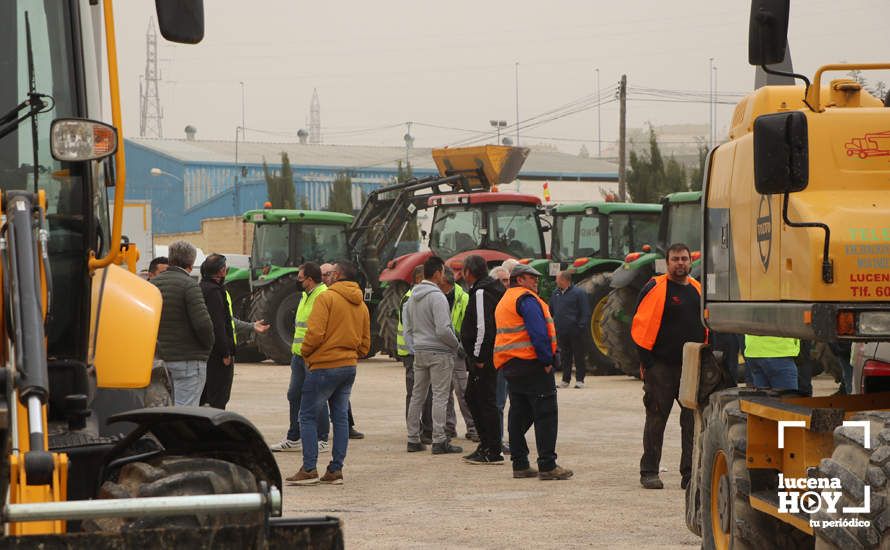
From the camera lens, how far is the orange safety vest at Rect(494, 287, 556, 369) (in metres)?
12.4

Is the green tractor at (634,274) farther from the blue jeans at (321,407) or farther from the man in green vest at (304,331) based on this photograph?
the blue jeans at (321,407)

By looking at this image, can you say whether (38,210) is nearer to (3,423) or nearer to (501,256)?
(3,423)

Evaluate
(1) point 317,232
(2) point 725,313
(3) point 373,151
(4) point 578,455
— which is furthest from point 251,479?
(3) point 373,151

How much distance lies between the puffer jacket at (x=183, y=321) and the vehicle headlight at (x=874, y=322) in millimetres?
7073

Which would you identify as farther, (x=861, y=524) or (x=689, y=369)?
(x=689, y=369)

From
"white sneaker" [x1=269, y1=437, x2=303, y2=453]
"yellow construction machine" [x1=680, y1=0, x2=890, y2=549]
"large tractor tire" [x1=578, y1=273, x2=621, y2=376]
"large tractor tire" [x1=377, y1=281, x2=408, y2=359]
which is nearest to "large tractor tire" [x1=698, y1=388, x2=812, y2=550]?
"yellow construction machine" [x1=680, y1=0, x2=890, y2=549]

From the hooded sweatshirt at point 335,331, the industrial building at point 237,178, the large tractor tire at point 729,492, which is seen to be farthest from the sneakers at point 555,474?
the industrial building at point 237,178

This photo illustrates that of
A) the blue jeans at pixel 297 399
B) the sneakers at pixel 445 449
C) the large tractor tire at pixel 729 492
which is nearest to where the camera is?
the large tractor tire at pixel 729 492

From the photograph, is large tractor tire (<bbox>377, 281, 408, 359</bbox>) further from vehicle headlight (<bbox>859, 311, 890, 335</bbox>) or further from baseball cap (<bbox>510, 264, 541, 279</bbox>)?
vehicle headlight (<bbox>859, 311, 890, 335</bbox>)

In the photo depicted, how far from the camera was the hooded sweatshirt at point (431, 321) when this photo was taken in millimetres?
14273

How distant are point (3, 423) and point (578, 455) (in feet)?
32.0

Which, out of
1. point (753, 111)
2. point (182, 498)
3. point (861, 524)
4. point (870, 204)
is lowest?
point (861, 524)

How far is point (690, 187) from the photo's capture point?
49156 mm

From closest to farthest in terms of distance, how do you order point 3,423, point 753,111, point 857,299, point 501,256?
point 3,423, point 857,299, point 753,111, point 501,256
